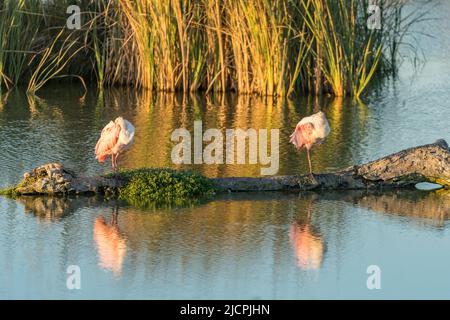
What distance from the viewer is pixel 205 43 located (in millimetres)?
14141

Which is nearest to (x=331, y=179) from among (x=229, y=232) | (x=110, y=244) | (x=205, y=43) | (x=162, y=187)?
(x=162, y=187)

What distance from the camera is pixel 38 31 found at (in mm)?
15094

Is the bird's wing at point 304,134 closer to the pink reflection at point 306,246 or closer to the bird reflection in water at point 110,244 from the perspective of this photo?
the pink reflection at point 306,246

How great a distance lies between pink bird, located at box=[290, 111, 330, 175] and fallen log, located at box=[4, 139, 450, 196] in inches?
9.7

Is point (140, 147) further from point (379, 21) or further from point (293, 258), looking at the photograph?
point (379, 21)

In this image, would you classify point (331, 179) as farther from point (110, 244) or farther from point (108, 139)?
point (110, 244)

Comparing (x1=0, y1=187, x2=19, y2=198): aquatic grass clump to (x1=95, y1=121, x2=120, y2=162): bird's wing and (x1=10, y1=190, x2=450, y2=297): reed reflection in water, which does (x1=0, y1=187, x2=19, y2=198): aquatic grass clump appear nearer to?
(x1=10, y1=190, x2=450, y2=297): reed reflection in water

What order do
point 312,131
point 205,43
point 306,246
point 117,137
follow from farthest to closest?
point 205,43 → point 312,131 → point 117,137 → point 306,246

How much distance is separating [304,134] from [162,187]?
4.26ft

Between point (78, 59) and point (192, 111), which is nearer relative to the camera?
point (192, 111)

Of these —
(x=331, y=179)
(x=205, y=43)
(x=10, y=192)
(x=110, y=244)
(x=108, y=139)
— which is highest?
(x=205, y=43)
